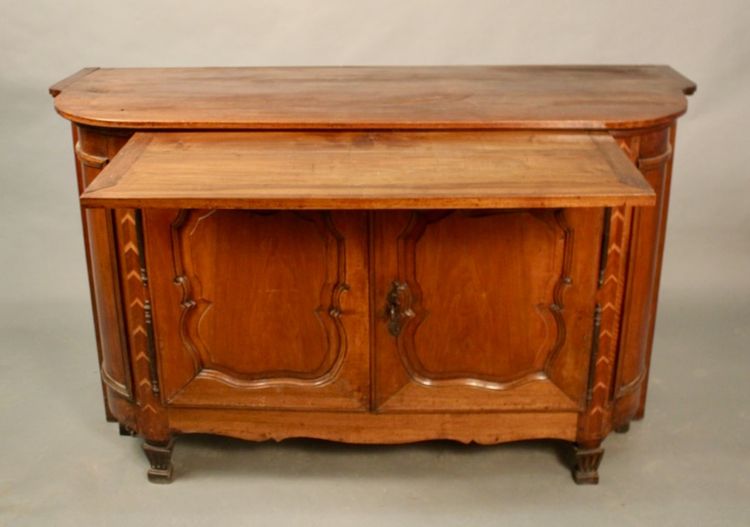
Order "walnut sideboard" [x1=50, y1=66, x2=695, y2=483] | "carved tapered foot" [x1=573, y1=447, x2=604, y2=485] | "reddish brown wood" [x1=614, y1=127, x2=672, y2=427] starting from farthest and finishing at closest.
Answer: "carved tapered foot" [x1=573, y1=447, x2=604, y2=485] < "reddish brown wood" [x1=614, y1=127, x2=672, y2=427] < "walnut sideboard" [x1=50, y1=66, x2=695, y2=483]

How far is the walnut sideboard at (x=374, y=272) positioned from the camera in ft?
8.18

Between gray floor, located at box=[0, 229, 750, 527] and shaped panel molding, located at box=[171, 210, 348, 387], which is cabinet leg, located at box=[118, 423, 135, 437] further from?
shaped panel molding, located at box=[171, 210, 348, 387]

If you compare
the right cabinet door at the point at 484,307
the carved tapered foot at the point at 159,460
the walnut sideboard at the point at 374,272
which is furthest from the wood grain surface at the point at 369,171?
the carved tapered foot at the point at 159,460

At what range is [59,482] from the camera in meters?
2.83

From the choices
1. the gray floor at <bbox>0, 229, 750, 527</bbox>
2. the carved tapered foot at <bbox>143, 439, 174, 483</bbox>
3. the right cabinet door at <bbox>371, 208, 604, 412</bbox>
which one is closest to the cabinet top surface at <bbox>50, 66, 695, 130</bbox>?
the right cabinet door at <bbox>371, 208, 604, 412</bbox>

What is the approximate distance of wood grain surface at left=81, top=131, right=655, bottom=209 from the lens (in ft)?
7.01

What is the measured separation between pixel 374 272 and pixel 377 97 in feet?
1.61

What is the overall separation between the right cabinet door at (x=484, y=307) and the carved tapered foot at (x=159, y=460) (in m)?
0.58

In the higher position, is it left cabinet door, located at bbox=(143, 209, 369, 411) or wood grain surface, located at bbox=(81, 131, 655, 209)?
wood grain surface, located at bbox=(81, 131, 655, 209)

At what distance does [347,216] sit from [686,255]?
1.81m

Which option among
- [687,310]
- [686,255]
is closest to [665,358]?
[687,310]

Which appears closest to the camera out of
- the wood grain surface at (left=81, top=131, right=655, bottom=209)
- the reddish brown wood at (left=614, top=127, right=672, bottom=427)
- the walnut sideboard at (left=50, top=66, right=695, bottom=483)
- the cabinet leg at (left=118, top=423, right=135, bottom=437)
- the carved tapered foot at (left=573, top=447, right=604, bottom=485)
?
the wood grain surface at (left=81, top=131, right=655, bottom=209)

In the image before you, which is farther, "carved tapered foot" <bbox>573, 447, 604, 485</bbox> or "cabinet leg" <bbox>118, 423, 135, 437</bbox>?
"cabinet leg" <bbox>118, 423, 135, 437</bbox>

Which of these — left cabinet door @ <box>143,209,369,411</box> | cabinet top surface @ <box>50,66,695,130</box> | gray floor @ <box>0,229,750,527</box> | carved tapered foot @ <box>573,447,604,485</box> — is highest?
cabinet top surface @ <box>50,66,695,130</box>
